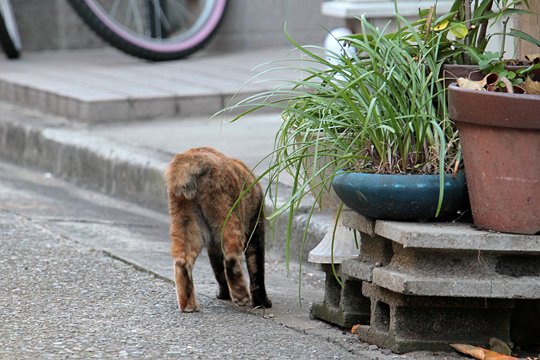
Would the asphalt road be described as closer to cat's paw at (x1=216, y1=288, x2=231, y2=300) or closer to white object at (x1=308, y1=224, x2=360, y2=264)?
cat's paw at (x1=216, y1=288, x2=231, y2=300)

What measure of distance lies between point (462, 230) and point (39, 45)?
23.2 feet

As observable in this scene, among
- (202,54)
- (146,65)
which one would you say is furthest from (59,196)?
(202,54)

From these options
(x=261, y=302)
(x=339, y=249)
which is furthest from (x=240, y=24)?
(x=339, y=249)

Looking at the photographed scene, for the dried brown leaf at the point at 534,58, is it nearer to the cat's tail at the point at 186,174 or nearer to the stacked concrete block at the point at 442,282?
the stacked concrete block at the point at 442,282

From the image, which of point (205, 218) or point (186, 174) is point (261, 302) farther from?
point (186, 174)

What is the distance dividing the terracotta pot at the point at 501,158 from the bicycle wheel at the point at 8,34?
6.22m

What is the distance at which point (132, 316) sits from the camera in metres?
4.14

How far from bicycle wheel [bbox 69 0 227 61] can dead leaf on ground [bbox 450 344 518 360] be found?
5903 mm

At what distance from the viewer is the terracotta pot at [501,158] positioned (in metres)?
3.54

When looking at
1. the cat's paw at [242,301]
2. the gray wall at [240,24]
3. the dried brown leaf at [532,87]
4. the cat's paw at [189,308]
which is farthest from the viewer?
the gray wall at [240,24]

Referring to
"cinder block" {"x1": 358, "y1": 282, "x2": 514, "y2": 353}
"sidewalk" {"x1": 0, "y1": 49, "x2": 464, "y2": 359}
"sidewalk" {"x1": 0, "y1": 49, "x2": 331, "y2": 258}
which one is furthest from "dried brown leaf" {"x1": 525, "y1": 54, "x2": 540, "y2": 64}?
"sidewalk" {"x1": 0, "y1": 49, "x2": 331, "y2": 258}

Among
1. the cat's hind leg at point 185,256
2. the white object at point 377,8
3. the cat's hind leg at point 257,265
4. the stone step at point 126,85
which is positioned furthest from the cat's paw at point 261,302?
the white object at point 377,8

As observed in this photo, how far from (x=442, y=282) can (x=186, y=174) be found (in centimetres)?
107

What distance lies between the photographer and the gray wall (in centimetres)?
1000
